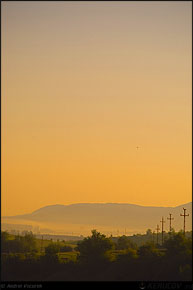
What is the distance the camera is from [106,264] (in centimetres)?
9975

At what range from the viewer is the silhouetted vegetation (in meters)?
88.3

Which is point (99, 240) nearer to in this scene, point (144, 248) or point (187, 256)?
point (144, 248)

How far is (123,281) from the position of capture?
89938 mm

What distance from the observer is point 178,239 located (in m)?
94.8

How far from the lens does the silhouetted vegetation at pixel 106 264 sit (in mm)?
A: 88312

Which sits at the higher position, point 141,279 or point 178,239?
point 178,239

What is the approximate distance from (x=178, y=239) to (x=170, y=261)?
5.80 m

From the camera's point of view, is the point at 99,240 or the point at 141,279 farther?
the point at 99,240
